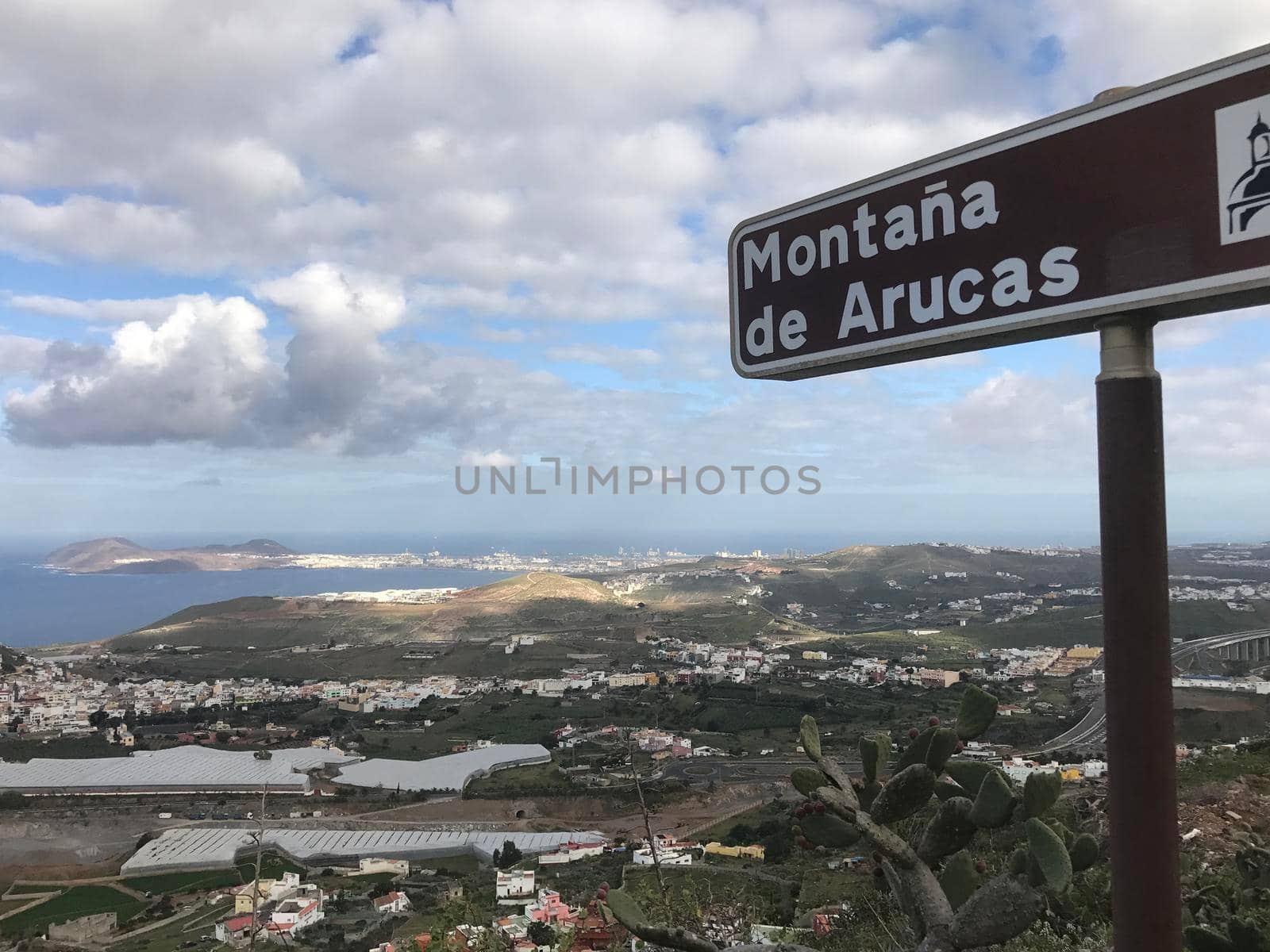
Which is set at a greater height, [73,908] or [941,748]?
[941,748]

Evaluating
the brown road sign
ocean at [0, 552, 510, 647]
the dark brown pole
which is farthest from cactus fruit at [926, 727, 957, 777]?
ocean at [0, 552, 510, 647]

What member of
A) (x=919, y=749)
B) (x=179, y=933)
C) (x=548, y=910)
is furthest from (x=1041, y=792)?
(x=179, y=933)

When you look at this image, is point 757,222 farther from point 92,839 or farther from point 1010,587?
point 1010,587

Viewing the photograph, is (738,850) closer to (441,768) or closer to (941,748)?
(941,748)

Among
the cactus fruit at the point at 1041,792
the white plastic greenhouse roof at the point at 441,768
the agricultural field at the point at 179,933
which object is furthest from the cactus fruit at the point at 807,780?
the white plastic greenhouse roof at the point at 441,768

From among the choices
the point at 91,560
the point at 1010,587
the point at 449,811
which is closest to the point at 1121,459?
the point at 449,811

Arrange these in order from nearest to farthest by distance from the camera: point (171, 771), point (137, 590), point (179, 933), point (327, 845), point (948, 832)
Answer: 1. point (948, 832)
2. point (179, 933)
3. point (327, 845)
4. point (171, 771)
5. point (137, 590)

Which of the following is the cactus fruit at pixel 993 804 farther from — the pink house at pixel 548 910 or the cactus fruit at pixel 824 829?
the pink house at pixel 548 910
